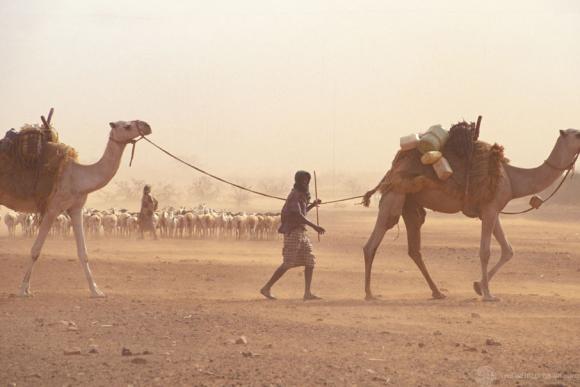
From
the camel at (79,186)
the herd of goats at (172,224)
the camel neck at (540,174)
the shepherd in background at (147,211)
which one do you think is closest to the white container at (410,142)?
the camel neck at (540,174)

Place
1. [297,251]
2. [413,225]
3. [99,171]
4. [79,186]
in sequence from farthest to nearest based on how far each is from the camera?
[413,225] < [99,171] < [79,186] < [297,251]

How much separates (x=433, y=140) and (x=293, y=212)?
233cm

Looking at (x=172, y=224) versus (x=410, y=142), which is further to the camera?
(x=172, y=224)

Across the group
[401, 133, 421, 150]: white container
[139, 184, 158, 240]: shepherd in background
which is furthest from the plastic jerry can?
[139, 184, 158, 240]: shepherd in background

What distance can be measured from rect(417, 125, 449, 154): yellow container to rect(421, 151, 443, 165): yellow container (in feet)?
0.44

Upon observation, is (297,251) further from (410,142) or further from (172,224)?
(172,224)

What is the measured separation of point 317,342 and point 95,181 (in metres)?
5.72

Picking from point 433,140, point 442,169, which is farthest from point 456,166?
point 433,140

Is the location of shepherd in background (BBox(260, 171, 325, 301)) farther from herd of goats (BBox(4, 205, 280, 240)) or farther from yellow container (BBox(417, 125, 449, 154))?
herd of goats (BBox(4, 205, 280, 240))

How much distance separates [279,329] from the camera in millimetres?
10305

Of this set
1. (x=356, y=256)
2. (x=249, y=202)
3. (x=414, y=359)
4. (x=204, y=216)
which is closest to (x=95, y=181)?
(x=414, y=359)

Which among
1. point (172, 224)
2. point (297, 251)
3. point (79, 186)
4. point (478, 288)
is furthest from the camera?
point (172, 224)

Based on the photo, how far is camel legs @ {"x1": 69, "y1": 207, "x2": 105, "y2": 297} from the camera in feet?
43.9

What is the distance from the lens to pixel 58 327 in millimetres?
10164
